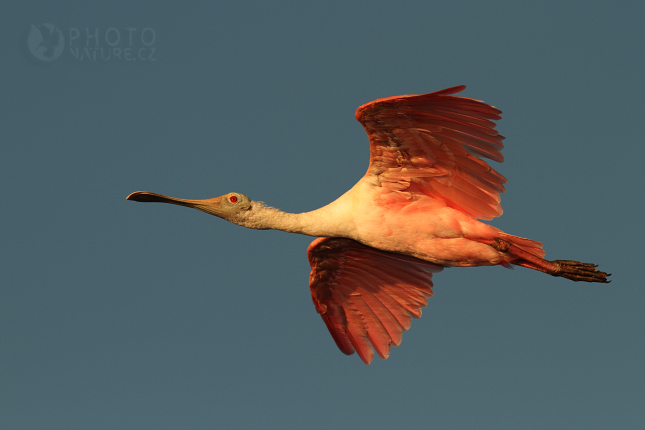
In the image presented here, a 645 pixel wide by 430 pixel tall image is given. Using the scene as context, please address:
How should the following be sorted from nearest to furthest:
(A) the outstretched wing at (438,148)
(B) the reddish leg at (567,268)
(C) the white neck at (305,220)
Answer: (A) the outstretched wing at (438,148) → (C) the white neck at (305,220) → (B) the reddish leg at (567,268)

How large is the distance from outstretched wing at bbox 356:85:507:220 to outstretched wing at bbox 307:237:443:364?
2543 millimetres

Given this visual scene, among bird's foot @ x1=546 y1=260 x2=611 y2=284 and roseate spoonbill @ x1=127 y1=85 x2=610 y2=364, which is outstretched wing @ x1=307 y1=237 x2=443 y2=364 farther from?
bird's foot @ x1=546 y1=260 x2=611 y2=284

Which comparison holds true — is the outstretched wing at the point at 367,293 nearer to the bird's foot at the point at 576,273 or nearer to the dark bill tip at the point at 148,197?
the bird's foot at the point at 576,273

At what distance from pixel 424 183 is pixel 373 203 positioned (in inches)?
39.8

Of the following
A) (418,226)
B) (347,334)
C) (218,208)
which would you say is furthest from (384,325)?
(218,208)

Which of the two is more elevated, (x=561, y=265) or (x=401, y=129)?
(x=401, y=129)

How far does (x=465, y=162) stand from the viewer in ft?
52.1

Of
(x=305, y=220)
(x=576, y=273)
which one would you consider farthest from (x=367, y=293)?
(x=576, y=273)

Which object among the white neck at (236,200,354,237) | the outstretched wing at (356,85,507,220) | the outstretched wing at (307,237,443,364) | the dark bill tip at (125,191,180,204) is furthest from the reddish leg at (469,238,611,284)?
the dark bill tip at (125,191,180,204)

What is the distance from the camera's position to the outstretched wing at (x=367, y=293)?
18422mm

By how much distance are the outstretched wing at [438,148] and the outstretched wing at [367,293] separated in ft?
8.34

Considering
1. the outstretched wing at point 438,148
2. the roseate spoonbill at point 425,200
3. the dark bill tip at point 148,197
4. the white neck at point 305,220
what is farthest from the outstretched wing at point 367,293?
the dark bill tip at point 148,197

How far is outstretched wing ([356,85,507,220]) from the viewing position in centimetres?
1484

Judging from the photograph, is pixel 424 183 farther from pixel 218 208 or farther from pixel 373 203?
pixel 218 208
